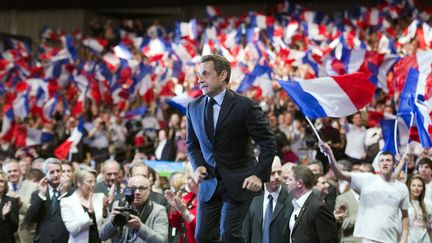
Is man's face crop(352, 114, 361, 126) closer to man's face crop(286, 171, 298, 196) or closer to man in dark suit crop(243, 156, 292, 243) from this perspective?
man in dark suit crop(243, 156, 292, 243)

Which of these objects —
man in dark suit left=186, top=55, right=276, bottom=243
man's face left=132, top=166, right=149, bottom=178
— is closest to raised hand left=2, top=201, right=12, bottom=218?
man's face left=132, top=166, right=149, bottom=178

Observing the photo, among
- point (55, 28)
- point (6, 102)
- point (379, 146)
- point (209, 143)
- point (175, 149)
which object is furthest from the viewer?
point (55, 28)

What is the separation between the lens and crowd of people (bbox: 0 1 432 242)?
22.3 ft

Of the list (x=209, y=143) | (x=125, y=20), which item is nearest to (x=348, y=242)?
(x=209, y=143)

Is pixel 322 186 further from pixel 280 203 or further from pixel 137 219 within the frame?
pixel 137 219

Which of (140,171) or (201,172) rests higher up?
(201,172)

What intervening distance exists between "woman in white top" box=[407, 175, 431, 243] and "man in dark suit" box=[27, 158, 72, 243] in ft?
11.5

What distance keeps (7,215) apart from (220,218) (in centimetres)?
451

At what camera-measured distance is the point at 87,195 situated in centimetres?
942

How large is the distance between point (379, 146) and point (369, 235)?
4490mm

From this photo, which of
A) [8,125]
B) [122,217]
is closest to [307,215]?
[122,217]

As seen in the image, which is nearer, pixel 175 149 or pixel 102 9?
pixel 175 149

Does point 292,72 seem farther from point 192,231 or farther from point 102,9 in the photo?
point 102,9

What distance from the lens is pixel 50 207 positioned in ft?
32.7
